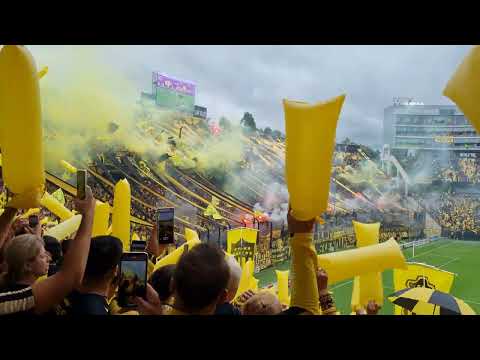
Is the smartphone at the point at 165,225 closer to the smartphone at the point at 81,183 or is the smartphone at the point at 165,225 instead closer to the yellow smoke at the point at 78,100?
the smartphone at the point at 81,183

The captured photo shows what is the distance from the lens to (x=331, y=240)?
1276 cm

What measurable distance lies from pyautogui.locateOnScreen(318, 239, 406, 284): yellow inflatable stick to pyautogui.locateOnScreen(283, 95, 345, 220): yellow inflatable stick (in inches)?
36.8

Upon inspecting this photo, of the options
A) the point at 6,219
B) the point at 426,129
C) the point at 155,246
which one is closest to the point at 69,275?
the point at 6,219

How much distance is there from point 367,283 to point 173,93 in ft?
35.0

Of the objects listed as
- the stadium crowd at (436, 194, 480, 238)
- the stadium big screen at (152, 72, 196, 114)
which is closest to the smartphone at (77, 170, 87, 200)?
the stadium big screen at (152, 72, 196, 114)

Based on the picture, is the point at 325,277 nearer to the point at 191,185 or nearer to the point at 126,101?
the point at 126,101

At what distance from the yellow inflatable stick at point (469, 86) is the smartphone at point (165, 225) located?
1.34 meters

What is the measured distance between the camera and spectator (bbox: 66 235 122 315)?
3.91ft

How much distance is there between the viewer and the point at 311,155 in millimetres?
1025

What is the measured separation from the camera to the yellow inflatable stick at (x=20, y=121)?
1.20 metres

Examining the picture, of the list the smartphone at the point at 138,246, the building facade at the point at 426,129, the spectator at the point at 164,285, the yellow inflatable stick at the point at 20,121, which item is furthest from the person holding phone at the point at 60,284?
the building facade at the point at 426,129
